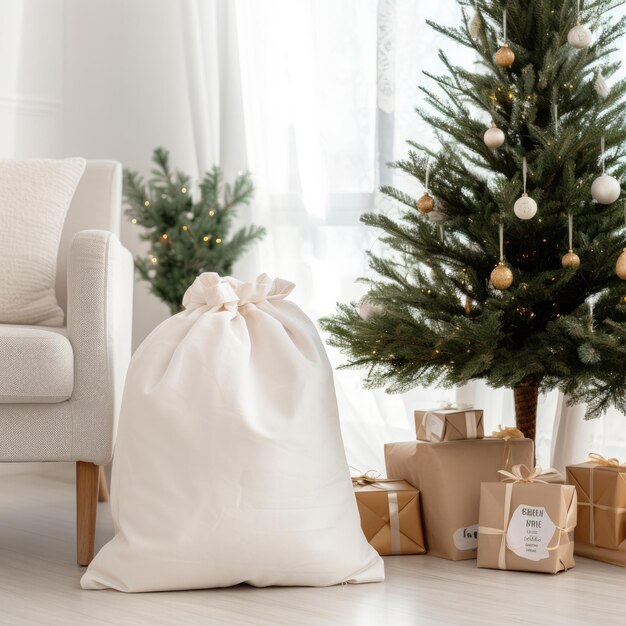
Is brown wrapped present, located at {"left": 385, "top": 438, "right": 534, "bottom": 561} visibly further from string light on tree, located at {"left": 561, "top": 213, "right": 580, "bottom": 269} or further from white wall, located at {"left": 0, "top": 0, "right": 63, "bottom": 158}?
white wall, located at {"left": 0, "top": 0, "right": 63, "bottom": 158}

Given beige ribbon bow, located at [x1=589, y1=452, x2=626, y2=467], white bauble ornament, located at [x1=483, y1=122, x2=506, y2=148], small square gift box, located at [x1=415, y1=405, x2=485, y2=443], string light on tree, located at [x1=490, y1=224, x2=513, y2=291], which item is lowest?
beige ribbon bow, located at [x1=589, y1=452, x2=626, y2=467]

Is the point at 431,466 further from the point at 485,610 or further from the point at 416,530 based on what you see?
the point at 485,610

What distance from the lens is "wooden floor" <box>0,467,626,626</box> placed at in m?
1.58

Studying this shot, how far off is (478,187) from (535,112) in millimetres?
200

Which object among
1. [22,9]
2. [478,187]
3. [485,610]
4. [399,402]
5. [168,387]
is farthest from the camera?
[22,9]

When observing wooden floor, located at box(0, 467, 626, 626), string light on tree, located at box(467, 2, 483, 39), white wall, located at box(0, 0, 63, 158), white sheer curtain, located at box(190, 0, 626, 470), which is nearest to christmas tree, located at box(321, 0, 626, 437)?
string light on tree, located at box(467, 2, 483, 39)

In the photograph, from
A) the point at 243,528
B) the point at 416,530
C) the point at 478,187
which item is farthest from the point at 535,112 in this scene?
the point at 243,528

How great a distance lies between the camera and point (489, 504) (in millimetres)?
1900

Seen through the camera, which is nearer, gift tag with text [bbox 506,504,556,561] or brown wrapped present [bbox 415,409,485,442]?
gift tag with text [bbox 506,504,556,561]

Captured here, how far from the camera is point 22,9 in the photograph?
3.41 meters

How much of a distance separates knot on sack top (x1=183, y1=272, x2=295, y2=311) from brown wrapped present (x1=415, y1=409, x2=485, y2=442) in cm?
43

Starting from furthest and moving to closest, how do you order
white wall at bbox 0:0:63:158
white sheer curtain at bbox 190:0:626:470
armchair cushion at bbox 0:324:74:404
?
white wall at bbox 0:0:63:158
white sheer curtain at bbox 190:0:626:470
armchair cushion at bbox 0:324:74:404

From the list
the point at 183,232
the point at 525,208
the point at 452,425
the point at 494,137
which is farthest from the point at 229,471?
the point at 183,232

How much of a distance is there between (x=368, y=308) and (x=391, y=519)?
1.49 feet
